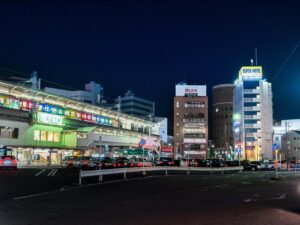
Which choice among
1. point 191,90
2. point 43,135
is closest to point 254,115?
point 191,90

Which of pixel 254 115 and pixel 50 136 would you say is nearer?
pixel 50 136

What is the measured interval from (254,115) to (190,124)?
110 ft

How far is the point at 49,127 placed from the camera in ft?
235

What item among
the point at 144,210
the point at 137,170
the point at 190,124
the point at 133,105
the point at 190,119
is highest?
the point at 133,105

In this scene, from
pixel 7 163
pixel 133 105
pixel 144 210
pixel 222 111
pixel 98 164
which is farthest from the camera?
pixel 222 111

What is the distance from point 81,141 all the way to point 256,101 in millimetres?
67716

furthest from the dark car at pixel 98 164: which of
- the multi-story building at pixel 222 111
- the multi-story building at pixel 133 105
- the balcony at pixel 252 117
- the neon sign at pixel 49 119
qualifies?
the multi-story building at pixel 222 111

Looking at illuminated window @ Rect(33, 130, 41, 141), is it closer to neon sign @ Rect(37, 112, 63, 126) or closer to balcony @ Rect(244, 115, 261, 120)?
neon sign @ Rect(37, 112, 63, 126)

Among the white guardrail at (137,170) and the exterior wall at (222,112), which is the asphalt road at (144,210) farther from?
the exterior wall at (222,112)

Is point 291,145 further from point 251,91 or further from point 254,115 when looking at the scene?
point 251,91

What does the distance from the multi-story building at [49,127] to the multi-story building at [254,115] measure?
154 feet

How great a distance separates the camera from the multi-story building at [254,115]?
124 m

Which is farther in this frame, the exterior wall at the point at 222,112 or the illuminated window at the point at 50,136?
the exterior wall at the point at 222,112

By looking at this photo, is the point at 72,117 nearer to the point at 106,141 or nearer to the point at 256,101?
the point at 106,141
